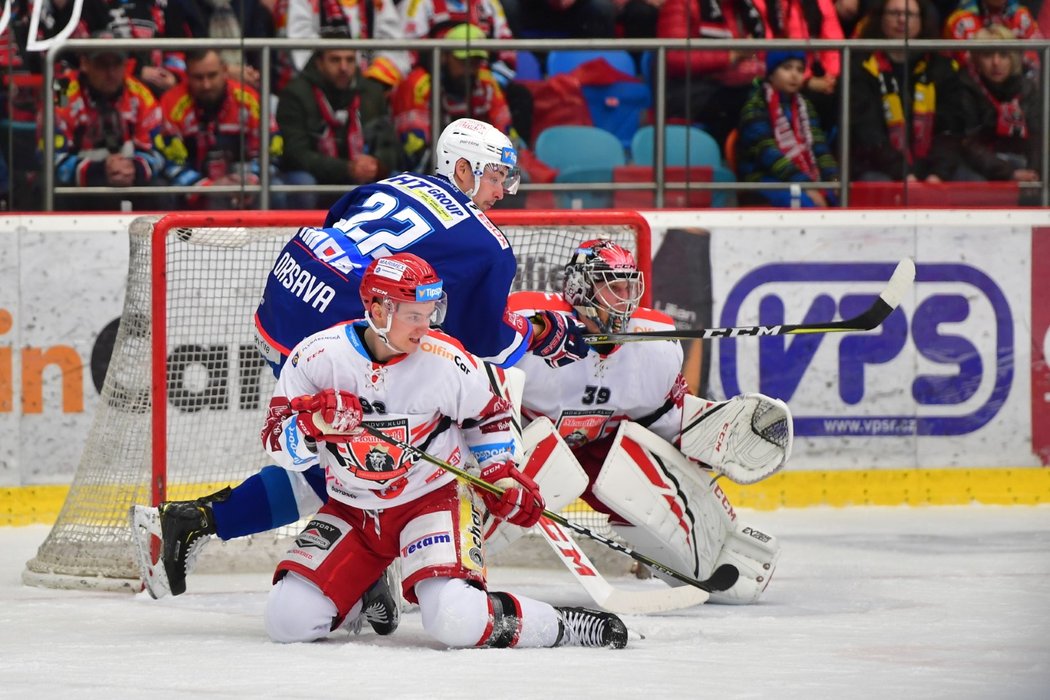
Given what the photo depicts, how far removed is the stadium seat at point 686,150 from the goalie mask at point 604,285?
1.76 m

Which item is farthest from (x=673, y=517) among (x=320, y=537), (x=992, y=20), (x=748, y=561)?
(x=992, y=20)

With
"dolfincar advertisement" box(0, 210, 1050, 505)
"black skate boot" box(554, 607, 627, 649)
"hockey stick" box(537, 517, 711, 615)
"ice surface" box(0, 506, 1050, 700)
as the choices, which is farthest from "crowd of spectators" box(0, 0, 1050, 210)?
"black skate boot" box(554, 607, 627, 649)

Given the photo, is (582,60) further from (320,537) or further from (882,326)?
(320,537)

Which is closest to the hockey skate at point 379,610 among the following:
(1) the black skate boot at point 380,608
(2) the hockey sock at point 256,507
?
(1) the black skate boot at point 380,608

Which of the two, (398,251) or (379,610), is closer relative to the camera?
(379,610)

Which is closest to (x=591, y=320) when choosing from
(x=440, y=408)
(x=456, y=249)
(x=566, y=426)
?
(x=566, y=426)

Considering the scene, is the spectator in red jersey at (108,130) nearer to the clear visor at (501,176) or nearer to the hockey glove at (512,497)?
the clear visor at (501,176)

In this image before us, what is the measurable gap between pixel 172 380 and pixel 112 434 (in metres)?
0.32

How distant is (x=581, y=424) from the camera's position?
14.9 feet

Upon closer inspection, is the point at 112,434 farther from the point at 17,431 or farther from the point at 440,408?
the point at 440,408

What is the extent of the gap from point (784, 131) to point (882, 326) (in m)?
0.78

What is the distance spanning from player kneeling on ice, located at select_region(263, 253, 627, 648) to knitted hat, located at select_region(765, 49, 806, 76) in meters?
2.90

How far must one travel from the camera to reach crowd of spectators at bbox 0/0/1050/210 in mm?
5918

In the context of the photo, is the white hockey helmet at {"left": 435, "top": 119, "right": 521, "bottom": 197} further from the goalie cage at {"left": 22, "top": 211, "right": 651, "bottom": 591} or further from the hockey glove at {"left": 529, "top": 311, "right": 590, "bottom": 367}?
the goalie cage at {"left": 22, "top": 211, "right": 651, "bottom": 591}
